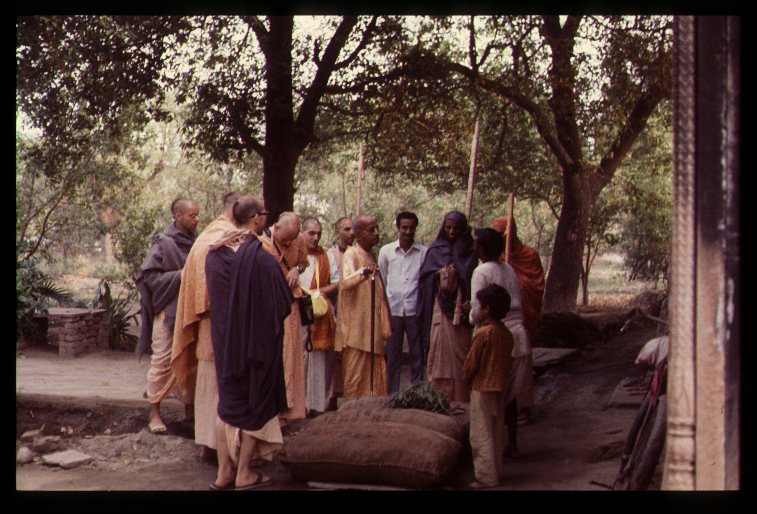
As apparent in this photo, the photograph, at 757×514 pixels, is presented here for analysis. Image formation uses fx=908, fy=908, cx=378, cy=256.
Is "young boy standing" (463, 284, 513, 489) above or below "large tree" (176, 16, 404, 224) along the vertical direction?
below

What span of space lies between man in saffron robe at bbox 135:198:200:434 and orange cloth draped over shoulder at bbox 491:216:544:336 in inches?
97.1

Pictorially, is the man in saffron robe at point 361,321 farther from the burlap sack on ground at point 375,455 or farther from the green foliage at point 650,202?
the green foliage at point 650,202

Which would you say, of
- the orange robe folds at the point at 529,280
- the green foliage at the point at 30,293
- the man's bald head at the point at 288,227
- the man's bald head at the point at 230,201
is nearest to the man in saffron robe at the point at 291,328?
the man's bald head at the point at 288,227

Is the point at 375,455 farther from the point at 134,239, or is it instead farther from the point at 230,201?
the point at 134,239

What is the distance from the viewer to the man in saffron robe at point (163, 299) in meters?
6.60

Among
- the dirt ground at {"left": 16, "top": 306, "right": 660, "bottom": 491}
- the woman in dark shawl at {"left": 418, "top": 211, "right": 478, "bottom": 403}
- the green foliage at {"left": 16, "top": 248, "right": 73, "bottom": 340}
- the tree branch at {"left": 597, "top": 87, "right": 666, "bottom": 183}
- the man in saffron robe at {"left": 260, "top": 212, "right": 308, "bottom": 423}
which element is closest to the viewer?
the dirt ground at {"left": 16, "top": 306, "right": 660, "bottom": 491}

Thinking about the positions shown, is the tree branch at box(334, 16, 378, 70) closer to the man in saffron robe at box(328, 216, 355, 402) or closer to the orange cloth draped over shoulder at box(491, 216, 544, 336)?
the man in saffron robe at box(328, 216, 355, 402)

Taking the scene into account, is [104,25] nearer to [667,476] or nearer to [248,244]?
[248,244]

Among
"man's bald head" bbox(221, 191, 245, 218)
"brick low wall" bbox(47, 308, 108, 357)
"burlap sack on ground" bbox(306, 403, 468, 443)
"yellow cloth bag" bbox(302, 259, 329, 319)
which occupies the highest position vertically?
"man's bald head" bbox(221, 191, 245, 218)

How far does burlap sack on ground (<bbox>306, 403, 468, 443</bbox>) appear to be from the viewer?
5734 mm

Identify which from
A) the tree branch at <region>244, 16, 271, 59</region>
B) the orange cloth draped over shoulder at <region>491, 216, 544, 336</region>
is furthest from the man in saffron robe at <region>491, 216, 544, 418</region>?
the tree branch at <region>244, 16, 271, 59</region>

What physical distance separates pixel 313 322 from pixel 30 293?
95.2 inches
